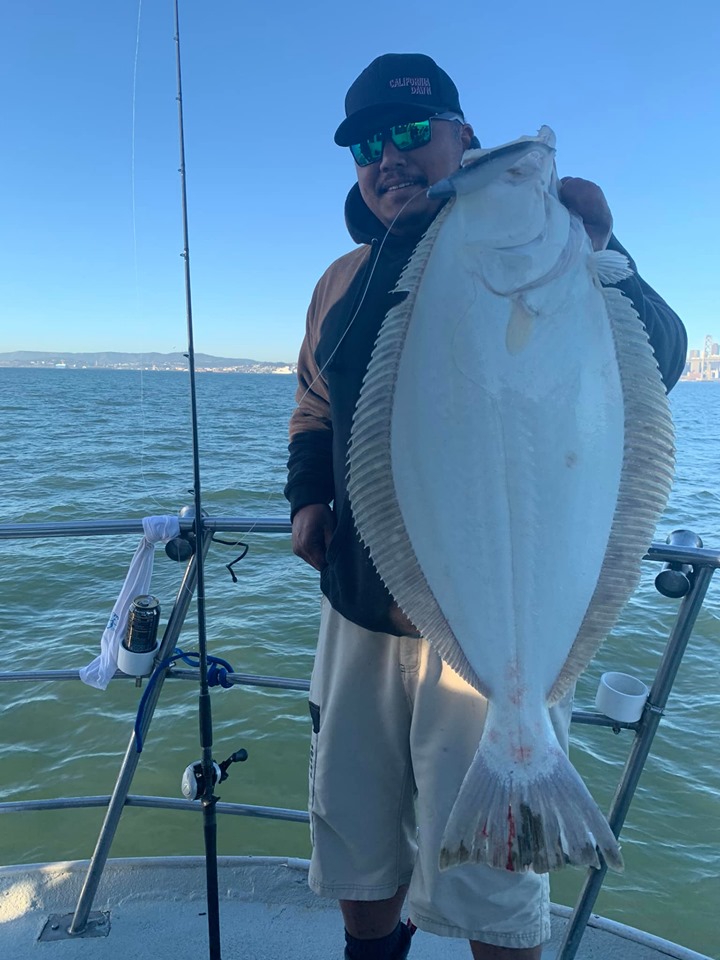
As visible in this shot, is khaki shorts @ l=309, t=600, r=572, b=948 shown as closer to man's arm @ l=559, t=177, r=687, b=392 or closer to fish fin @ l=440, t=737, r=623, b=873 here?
fish fin @ l=440, t=737, r=623, b=873

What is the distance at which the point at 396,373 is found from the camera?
128 cm

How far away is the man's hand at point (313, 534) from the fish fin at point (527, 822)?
66 centimetres

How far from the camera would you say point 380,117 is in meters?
1.68

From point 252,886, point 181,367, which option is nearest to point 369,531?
point 181,367

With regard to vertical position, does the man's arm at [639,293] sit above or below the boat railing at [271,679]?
above

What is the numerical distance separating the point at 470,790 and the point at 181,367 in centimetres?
178

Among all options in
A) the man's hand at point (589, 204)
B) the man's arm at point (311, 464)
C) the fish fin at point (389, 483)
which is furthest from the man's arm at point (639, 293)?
the man's arm at point (311, 464)

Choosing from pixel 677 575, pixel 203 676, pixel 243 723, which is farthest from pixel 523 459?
pixel 243 723

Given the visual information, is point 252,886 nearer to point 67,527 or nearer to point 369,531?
point 67,527

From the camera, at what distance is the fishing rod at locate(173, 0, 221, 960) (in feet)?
5.88

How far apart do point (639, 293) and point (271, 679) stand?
156 centimetres

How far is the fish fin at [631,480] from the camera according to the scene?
1216mm

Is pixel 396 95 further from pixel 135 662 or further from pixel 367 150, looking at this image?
pixel 135 662

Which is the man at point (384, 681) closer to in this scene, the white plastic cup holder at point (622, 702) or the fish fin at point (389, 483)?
the fish fin at point (389, 483)
